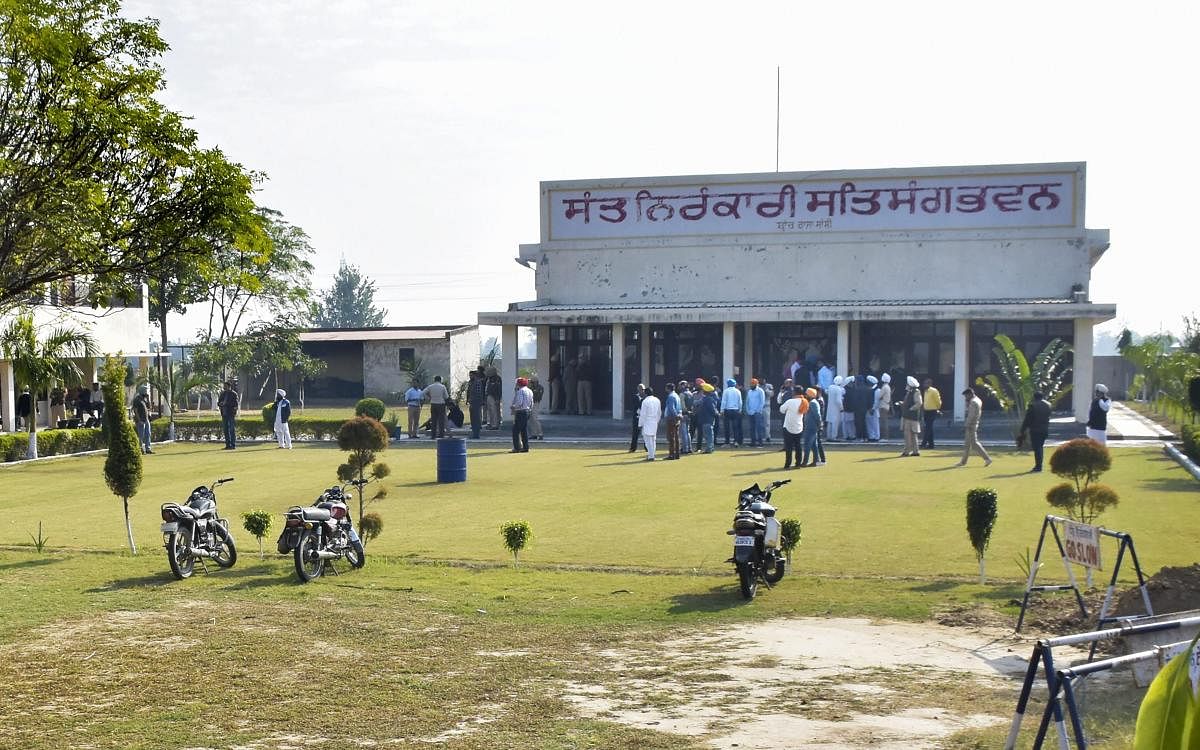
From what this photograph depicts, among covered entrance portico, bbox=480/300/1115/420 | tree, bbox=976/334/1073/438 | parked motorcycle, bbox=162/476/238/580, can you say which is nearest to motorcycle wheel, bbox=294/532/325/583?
parked motorcycle, bbox=162/476/238/580

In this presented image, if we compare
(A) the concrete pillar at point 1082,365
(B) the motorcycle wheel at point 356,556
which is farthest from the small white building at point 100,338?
(A) the concrete pillar at point 1082,365

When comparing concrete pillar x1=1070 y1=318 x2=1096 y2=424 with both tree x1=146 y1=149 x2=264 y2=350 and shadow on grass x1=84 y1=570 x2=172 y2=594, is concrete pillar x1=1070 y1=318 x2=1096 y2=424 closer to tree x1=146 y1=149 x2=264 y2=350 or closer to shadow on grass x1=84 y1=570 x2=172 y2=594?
shadow on grass x1=84 y1=570 x2=172 y2=594

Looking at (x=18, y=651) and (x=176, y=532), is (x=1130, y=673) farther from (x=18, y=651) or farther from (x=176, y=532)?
(x=176, y=532)

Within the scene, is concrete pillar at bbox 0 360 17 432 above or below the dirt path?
above

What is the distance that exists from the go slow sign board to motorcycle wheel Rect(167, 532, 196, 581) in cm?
768

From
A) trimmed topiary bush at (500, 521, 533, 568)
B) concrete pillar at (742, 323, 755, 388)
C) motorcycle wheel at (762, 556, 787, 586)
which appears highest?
concrete pillar at (742, 323, 755, 388)

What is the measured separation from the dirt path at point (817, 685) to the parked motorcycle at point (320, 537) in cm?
399

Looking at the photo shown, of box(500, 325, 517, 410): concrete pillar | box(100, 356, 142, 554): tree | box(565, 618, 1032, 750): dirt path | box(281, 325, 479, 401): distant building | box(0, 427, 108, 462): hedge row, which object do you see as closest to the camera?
box(565, 618, 1032, 750): dirt path

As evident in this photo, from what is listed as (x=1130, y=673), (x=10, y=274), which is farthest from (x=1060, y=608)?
(x=10, y=274)

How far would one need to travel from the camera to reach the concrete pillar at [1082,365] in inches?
1174

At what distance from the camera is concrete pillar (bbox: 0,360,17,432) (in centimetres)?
2912

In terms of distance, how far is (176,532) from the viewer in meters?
11.3

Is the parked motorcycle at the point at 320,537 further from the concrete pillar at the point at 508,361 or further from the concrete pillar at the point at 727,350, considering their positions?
the concrete pillar at the point at 508,361

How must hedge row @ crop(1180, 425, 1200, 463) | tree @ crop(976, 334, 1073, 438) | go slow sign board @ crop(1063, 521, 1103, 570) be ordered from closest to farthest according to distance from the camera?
1. go slow sign board @ crop(1063, 521, 1103, 570)
2. hedge row @ crop(1180, 425, 1200, 463)
3. tree @ crop(976, 334, 1073, 438)
